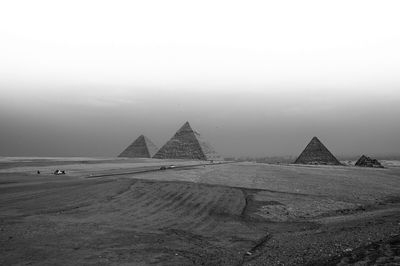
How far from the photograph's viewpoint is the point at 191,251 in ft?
28.9

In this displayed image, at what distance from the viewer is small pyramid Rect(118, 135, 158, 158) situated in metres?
87.7

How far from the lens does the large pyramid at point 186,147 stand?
7550cm

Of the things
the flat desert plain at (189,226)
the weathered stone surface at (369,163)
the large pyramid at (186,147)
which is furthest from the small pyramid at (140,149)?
the flat desert plain at (189,226)

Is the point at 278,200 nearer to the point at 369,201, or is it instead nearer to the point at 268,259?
the point at 369,201

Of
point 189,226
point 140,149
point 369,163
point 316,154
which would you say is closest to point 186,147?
point 140,149

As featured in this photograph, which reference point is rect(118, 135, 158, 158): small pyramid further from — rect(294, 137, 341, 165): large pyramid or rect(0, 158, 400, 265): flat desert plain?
rect(0, 158, 400, 265): flat desert plain

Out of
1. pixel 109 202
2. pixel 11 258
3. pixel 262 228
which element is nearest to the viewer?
pixel 11 258

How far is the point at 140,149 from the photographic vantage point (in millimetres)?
89125

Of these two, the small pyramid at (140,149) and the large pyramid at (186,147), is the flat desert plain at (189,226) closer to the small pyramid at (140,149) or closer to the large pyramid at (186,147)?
the large pyramid at (186,147)

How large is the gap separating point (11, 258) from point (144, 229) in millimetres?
3967

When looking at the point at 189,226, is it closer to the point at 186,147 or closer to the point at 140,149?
the point at 186,147

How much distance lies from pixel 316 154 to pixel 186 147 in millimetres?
29125

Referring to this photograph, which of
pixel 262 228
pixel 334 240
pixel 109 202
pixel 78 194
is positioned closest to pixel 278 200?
pixel 262 228

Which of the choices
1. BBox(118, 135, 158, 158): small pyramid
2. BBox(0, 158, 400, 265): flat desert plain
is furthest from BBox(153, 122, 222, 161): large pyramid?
BBox(0, 158, 400, 265): flat desert plain
